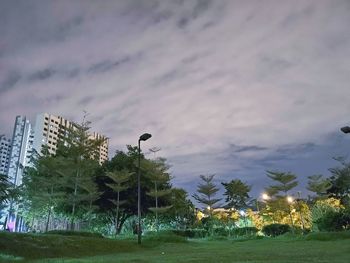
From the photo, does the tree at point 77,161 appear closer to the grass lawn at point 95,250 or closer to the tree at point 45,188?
the tree at point 45,188

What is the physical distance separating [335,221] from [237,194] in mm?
44337

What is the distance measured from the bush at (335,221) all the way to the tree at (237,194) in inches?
1675

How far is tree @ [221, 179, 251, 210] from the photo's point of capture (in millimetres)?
67938

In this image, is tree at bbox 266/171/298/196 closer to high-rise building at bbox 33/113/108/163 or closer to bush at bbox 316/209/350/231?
bush at bbox 316/209/350/231

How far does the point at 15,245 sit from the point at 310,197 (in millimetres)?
52865

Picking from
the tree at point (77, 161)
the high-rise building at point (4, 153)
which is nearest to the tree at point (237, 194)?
the tree at point (77, 161)

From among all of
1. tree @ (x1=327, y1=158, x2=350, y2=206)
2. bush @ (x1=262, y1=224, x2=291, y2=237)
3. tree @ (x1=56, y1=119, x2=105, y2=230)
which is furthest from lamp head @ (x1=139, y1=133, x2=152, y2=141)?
tree @ (x1=327, y1=158, x2=350, y2=206)

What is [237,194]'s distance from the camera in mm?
68625

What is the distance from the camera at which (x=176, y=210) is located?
45.7 m

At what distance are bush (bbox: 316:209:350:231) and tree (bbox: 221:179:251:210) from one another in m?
42.6

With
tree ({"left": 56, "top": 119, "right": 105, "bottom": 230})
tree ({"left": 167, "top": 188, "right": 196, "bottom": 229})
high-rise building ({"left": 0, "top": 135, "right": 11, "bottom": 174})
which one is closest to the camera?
tree ({"left": 56, "top": 119, "right": 105, "bottom": 230})

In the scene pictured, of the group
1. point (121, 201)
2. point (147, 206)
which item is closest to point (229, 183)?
point (147, 206)

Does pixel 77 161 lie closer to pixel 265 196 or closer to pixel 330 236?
pixel 330 236

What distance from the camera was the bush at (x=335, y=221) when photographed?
2417 centimetres
